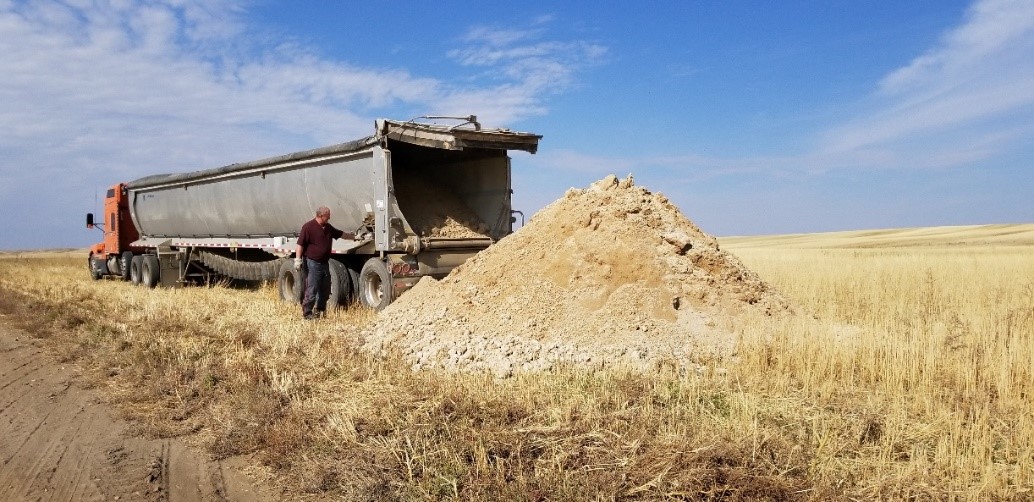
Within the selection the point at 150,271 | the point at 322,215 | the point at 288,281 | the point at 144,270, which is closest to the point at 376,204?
the point at 322,215

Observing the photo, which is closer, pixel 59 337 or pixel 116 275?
pixel 59 337

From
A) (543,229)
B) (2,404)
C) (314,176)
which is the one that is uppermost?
(314,176)

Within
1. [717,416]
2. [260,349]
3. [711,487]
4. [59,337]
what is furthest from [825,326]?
[59,337]

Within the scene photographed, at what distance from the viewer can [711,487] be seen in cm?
368

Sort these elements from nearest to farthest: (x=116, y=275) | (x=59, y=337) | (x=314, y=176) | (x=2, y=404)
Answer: (x=2, y=404) < (x=59, y=337) < (x=314, y=176) < (x=116, y=275)

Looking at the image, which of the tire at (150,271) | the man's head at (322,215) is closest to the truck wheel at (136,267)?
the tire at (150,271)

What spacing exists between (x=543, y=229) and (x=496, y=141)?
7.09 feet

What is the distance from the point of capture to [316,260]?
35.4ft

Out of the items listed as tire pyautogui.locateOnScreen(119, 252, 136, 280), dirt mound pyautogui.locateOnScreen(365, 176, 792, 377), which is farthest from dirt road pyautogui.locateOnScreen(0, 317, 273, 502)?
tire pyautogui.locateOnScreen(119, 252, 136, 280)

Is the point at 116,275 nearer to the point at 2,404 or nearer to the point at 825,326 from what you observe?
the point at 2,404

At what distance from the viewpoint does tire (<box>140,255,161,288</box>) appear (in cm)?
1803

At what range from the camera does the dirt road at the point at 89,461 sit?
163 inches

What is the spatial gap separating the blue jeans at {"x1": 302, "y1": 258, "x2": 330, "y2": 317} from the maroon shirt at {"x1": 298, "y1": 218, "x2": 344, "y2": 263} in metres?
0.09

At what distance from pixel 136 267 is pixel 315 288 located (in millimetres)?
11251
